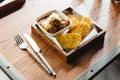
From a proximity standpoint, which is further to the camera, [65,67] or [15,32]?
[15,32]

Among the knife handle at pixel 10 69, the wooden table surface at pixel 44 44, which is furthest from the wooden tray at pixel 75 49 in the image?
the knife handle at pixel 10 69

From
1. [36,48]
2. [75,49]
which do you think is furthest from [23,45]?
[75,49]

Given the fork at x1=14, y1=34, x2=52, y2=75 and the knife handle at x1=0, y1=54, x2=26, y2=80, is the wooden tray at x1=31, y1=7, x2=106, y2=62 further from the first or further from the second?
the knife handle at x1=0, y1=54, x2=26, y2=80

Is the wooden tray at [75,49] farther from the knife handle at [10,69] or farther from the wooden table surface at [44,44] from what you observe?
the knife handle at [10,69]

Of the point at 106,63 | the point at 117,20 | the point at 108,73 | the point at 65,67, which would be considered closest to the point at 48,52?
the point at 65,67

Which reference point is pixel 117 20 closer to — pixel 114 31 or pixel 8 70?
pixel 114 31

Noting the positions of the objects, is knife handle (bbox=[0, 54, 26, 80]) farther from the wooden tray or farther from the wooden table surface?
the wooden tray

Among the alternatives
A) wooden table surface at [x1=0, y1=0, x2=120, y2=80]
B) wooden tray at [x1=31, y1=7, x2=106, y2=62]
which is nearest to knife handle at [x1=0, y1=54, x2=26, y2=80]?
wooden table surface at [x1=0, y1=0, x2=120, y2=80]

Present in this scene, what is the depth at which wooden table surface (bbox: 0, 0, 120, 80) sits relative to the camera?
87 cm

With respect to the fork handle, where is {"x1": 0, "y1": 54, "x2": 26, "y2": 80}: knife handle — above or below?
above

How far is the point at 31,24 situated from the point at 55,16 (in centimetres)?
13

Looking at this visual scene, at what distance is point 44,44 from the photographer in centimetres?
96

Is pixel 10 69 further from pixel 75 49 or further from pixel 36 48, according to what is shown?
pixel 75 49

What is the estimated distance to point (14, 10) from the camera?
1.11m
